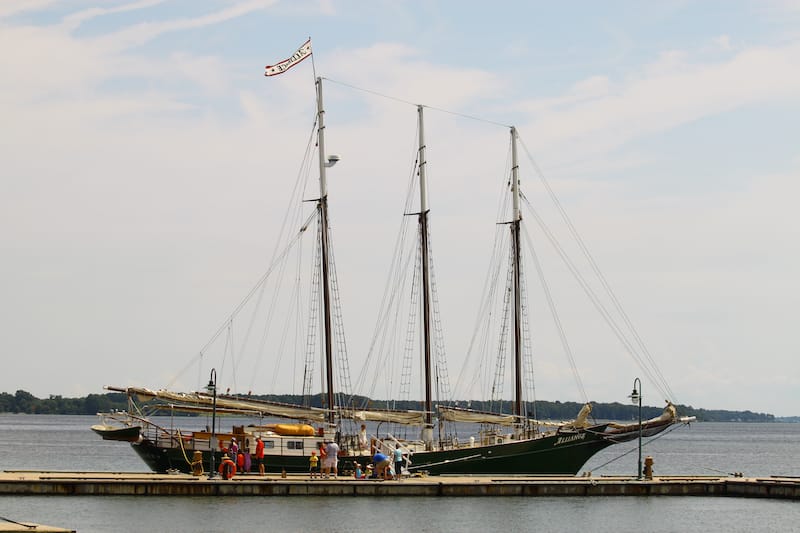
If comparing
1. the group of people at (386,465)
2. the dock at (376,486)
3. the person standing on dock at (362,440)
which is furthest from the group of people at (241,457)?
the person standing on dock at (362,440)

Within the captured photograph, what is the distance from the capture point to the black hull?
214 ft

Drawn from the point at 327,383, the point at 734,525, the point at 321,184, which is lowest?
the point at 734,525

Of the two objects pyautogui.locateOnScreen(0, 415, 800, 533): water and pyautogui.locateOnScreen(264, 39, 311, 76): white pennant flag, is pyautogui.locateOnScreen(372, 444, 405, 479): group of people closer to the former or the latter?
pyautogui.locateOnScreen(0, 415, 800, 533): water

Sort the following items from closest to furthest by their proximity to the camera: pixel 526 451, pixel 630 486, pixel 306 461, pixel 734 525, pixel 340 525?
pixel 340 525 → pixel 734 525 → pixel 630 486 → pixel 306 461 → pixel 526 451

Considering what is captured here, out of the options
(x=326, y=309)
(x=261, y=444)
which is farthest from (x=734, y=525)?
(x=326, y=309)

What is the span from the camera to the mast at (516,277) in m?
73.1

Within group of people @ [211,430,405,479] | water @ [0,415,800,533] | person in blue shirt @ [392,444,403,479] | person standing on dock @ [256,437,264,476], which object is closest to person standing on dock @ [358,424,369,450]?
group of people @ [211,430,405,479]

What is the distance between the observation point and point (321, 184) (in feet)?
239

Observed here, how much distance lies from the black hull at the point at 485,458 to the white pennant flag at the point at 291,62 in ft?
68.7

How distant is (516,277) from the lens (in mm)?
74875

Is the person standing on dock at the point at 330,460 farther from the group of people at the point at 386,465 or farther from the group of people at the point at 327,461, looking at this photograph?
the group of people at the point at 386,465

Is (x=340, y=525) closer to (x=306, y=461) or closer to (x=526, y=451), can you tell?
(x=306, y=461)

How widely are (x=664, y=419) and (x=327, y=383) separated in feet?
62.6

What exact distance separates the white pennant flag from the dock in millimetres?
23155
